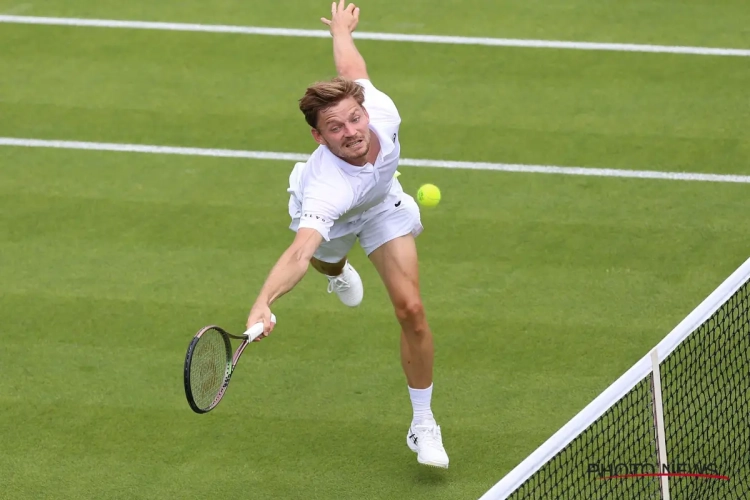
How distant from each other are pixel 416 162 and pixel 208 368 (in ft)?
14.9

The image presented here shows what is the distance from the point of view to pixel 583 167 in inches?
360

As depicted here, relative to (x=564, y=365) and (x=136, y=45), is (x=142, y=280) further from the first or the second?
(x=136, y=45)

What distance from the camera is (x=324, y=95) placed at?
5.46m

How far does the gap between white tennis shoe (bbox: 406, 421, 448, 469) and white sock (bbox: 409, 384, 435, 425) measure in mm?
32

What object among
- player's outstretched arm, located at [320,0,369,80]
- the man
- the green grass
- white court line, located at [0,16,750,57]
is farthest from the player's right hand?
white court line, located at [0,16,750,57]

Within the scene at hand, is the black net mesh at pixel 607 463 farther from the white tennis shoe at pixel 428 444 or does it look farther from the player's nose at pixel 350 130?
the player's nose at pixel 350 130

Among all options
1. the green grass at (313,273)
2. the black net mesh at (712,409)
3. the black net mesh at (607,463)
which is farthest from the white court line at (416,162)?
the black net mesh at (607,463)

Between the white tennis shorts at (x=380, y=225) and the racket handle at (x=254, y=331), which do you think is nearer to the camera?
the racket handle at (x=254, y=331)

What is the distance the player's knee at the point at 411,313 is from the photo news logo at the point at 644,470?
45.6 inches

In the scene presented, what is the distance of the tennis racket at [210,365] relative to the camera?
4.71 meters

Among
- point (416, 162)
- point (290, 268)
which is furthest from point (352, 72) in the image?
point (416, 162)

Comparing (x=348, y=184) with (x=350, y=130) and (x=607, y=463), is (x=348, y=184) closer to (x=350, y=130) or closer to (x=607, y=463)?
(x=350, y=130)

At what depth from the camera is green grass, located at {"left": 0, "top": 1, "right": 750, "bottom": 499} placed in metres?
Result: 6.47

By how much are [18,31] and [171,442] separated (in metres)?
6.54
